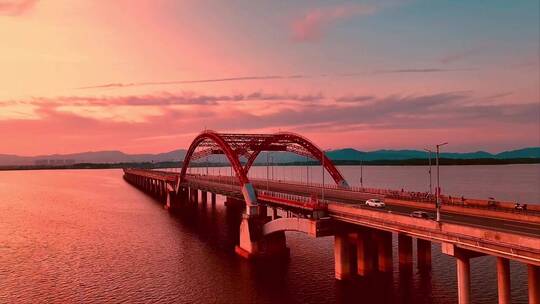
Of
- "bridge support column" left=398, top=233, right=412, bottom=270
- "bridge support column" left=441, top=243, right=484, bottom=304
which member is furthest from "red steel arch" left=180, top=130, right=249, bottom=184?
"bridge support column" left=441, top=243, right=484, bottom=304

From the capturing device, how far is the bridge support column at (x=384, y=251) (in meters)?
48.5

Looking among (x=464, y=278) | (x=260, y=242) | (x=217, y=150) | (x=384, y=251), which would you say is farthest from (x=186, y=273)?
(x=217, y=150)

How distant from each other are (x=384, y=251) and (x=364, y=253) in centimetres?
281

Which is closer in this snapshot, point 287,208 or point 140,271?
point 140,271

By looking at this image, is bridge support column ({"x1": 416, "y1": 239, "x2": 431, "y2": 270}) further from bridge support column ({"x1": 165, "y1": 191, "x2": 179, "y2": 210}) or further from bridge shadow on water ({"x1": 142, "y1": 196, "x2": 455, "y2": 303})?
bridge support column ({"x1": 165, "y1": 191, "x2": 179, "y2": 210})

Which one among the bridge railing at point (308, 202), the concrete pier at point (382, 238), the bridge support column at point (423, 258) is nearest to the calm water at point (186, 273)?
the bridge support column at point (423, 258)

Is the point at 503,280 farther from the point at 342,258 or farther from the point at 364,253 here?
the point at 342,258

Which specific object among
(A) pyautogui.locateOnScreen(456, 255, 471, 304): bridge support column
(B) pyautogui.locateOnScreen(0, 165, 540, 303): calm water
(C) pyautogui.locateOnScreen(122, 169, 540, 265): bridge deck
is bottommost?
(B) pyautogui.locateOnScreen(0, 165, 540, 303): calm water

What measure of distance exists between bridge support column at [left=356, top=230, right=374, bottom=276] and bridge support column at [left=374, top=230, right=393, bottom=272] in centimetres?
141

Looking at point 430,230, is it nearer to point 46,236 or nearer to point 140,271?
point 140,271

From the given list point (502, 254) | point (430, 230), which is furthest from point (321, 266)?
point (502, 254)

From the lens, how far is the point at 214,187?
9225 centimetres

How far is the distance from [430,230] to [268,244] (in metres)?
28.5

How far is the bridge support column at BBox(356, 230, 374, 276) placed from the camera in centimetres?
4747
